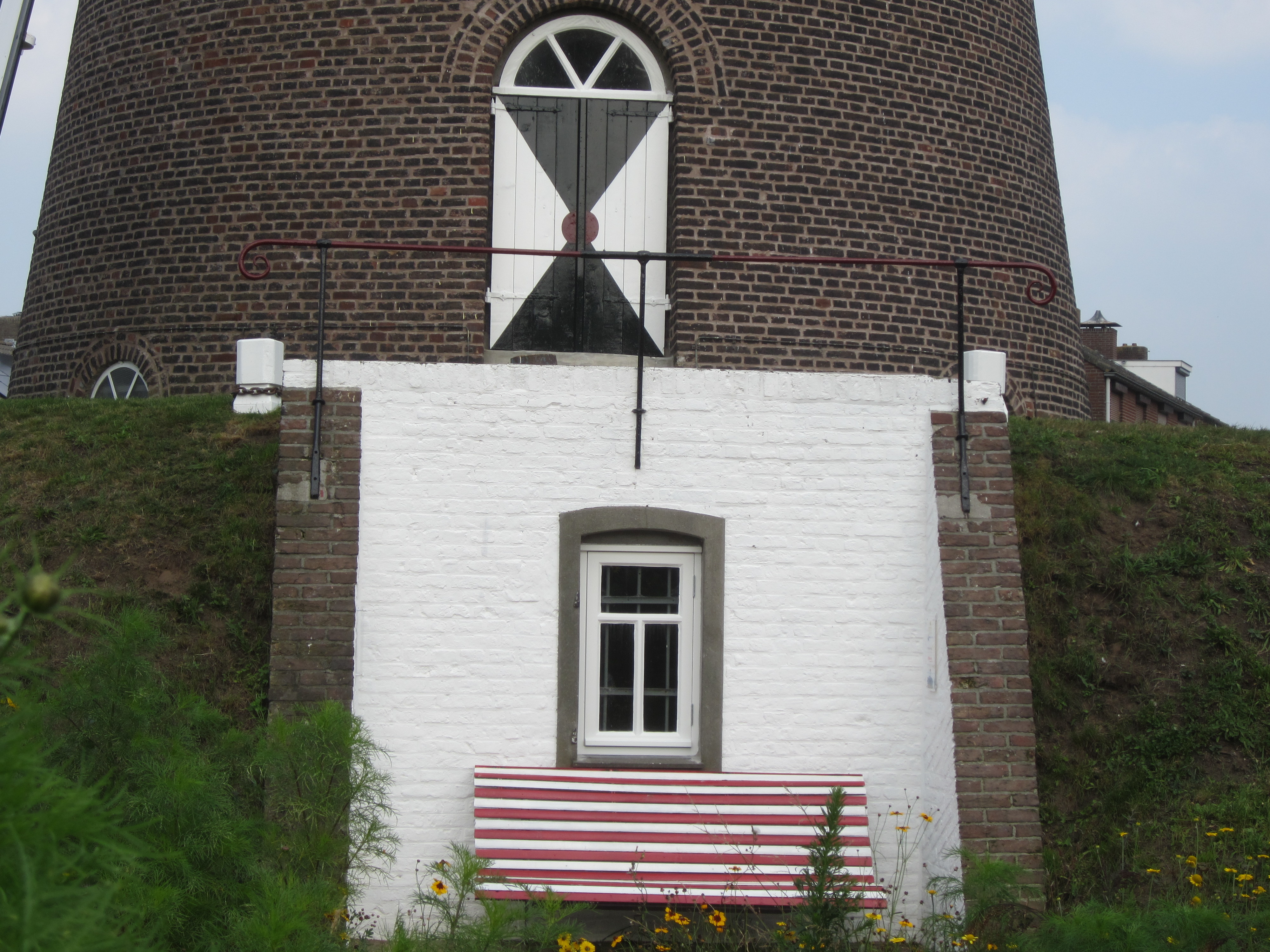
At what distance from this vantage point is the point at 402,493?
6.92m

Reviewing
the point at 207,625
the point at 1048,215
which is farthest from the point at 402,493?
the point at 1048,215

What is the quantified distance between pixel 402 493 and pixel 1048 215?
728 cm

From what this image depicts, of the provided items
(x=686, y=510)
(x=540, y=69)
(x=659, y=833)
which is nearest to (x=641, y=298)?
(x=686, y=510)

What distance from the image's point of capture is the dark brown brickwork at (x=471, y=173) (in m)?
9.39

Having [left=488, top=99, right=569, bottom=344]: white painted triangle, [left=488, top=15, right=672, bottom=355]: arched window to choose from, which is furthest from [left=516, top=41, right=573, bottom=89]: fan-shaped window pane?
[left=488, top=99, right=569, bottom=344]: white painted triangle

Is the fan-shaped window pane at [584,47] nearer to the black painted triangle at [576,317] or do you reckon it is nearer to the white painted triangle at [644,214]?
the white painted triangle at [644,214]

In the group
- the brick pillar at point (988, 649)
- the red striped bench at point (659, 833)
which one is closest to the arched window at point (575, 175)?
the brick pillar at point (988, 649)

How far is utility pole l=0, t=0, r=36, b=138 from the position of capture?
5.21 metres

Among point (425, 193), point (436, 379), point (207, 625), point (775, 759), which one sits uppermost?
point (425, 193)

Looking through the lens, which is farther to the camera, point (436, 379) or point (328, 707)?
point (436, 379)

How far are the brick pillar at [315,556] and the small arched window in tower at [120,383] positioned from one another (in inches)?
164

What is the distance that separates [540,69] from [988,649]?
5980 millimetres

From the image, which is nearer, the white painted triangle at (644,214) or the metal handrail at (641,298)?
the metal handrail at (641,298)

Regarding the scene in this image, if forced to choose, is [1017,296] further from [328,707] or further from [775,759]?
[328,707]
